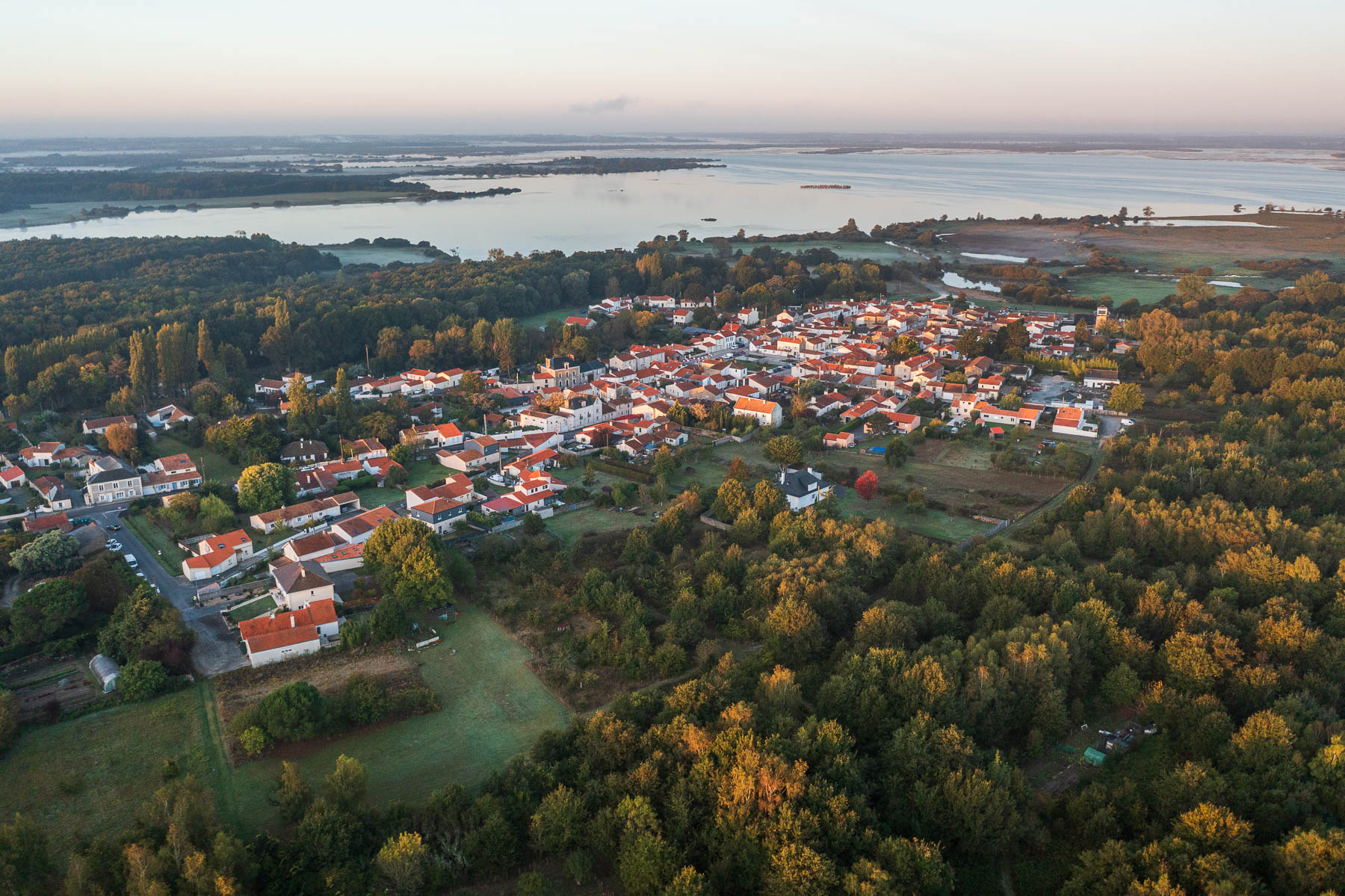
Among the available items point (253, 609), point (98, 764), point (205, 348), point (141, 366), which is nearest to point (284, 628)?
point (253, 609)

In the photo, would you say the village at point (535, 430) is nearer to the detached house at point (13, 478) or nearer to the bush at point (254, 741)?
the detached house at point (13, 478)

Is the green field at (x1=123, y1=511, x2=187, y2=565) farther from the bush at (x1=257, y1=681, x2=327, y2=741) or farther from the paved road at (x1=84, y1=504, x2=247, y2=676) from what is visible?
the bush at (x1=257, y1=681, x2=327, y2=741)

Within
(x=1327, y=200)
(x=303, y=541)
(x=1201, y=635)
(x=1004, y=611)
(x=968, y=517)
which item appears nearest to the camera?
(x=1201, y=635)

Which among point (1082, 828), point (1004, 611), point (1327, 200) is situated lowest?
point (1082, 828)

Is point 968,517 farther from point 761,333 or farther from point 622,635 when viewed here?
point 761,333

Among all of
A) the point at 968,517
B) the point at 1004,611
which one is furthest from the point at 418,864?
the point at 968,517

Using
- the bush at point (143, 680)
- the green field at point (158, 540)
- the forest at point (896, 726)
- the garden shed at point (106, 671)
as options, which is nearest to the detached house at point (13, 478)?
the green field at point (158, 540)

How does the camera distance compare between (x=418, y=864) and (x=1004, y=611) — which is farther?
(x=1004, y=611)

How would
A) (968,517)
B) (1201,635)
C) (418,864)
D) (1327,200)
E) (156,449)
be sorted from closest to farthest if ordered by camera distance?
(418,864), (1201,635), (968,517), (156,449), (1327,200)

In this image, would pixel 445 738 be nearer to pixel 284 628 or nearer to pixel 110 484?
pixel 284 628
